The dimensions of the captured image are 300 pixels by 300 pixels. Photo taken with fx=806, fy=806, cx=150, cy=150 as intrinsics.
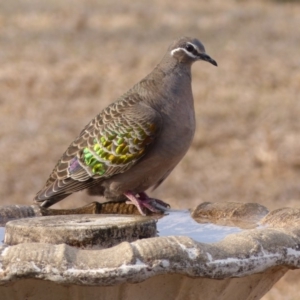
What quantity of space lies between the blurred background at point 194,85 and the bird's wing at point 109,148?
2272 millimetres

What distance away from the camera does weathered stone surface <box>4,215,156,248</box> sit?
294 centimetres

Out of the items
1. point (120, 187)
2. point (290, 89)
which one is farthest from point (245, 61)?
point (120, 187)

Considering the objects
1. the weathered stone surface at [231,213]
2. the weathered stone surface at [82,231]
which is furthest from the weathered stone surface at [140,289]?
the weathered stone surface at [231,213]

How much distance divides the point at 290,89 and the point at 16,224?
8.26 meters

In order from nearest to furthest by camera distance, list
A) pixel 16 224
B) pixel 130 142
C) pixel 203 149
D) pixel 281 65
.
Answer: pixel 16 224, pixel 130 142, pixel 203 149, pixel 281 65

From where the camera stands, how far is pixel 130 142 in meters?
4.19

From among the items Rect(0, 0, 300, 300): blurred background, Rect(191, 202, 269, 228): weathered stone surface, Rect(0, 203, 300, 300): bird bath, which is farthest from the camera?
Rect(0, 0, 300, 300): blurred background

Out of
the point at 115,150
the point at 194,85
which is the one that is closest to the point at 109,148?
the point at 115,150

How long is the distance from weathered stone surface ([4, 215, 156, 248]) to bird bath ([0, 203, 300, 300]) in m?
0.05

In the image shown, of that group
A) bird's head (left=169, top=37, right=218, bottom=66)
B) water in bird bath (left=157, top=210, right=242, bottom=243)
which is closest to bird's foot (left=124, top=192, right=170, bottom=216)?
water in bird bath (left=157, top=210, right=242, bottom=243)

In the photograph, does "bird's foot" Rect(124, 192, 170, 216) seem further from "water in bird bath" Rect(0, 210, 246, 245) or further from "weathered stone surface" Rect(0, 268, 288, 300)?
"weathered stone surface" Rect(0, 268, 288, 300)

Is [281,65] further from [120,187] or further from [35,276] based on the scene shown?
[35,276]

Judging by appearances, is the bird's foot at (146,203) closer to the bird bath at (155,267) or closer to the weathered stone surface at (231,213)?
the weathered stone surface at (231,213)

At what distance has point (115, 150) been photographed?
421 cm
